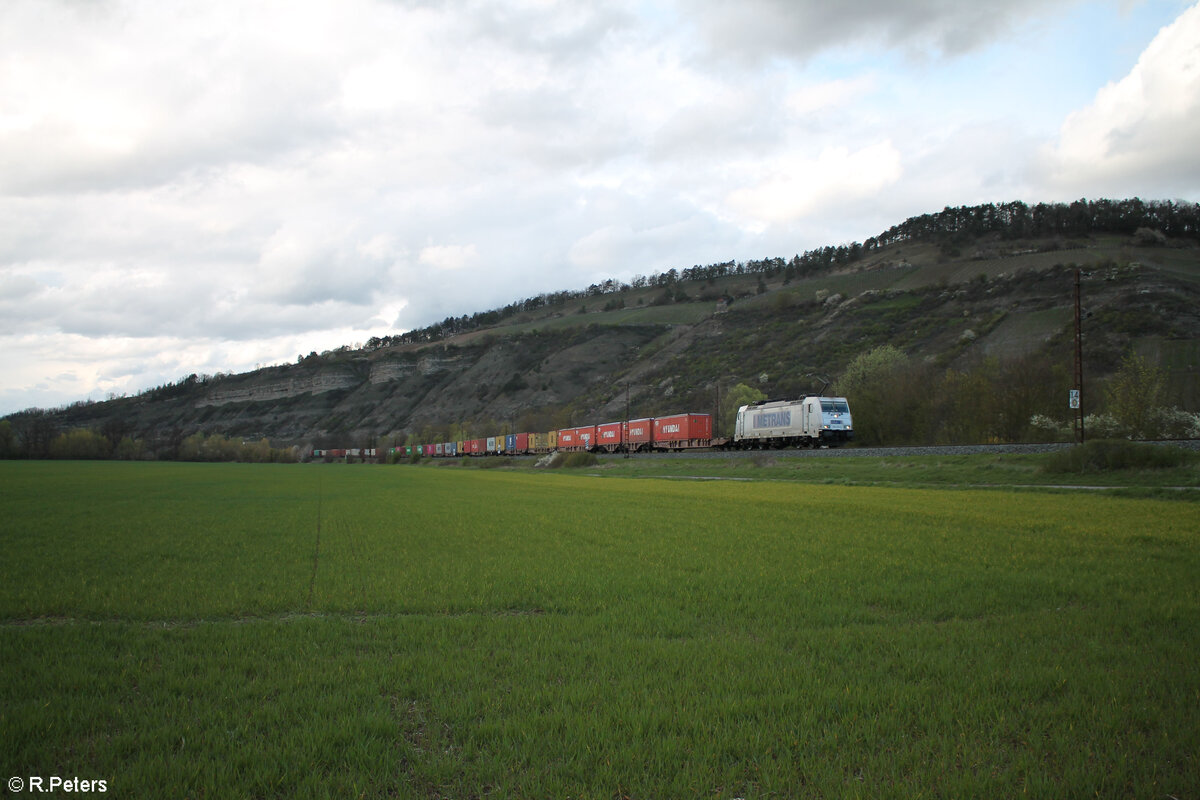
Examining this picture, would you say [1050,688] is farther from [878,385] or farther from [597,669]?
[878,385]

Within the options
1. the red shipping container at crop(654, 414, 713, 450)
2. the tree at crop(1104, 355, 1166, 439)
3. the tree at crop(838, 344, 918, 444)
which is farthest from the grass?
the tree at crop(1104, 355, 1166, 439)

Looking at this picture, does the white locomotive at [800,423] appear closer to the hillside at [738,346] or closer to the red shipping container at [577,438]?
the hillside at [738,346]

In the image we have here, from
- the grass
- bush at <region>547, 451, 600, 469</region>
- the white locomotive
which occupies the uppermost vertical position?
the white locomotive

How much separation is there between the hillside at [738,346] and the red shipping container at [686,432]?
1397cm

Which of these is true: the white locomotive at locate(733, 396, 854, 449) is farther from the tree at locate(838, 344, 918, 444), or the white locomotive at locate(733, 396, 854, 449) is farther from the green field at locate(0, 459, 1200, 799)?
the green field at locate(0, 459, 1200, 799)

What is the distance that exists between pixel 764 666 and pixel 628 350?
141m

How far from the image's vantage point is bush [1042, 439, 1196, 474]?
80.2ft

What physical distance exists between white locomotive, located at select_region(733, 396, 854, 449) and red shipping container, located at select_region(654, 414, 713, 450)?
23.0 feet

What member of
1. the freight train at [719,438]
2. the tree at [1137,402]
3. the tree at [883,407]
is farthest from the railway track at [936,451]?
the tree at [883,407]

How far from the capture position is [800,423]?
49.5 m

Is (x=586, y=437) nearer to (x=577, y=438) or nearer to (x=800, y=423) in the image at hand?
(x=577, y=438)

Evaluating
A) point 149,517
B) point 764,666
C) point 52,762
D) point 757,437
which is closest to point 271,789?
point 52,762

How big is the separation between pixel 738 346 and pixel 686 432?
5399 cm

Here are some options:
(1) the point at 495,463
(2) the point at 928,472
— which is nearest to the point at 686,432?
(1) the point at 495,463
